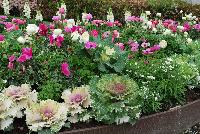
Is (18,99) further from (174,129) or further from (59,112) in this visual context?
(174,129)

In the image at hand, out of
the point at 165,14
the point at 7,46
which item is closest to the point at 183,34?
the point at 7,46

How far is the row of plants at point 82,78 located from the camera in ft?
15.9

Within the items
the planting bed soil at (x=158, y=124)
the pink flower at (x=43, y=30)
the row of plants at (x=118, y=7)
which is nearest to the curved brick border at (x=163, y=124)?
the planting bed soil at (x=158, y=124)

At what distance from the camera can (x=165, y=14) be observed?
11219 mm

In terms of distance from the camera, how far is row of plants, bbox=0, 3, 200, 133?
486 cm

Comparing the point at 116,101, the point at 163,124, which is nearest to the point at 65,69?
the point at 116,101

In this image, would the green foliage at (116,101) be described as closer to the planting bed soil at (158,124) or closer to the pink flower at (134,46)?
the planting bed soil at (158,124)

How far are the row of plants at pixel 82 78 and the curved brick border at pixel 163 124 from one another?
0.09m

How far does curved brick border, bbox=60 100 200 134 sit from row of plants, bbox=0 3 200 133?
87 mm

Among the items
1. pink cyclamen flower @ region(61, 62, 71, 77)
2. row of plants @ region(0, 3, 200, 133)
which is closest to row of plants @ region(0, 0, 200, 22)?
row of plants @ region(0, 3, 200, 133)

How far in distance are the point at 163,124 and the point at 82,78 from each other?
893 millimetres

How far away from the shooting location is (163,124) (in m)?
5.29

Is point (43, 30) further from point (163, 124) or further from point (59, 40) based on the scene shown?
point (163, 124)

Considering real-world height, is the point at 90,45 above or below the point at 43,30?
below
